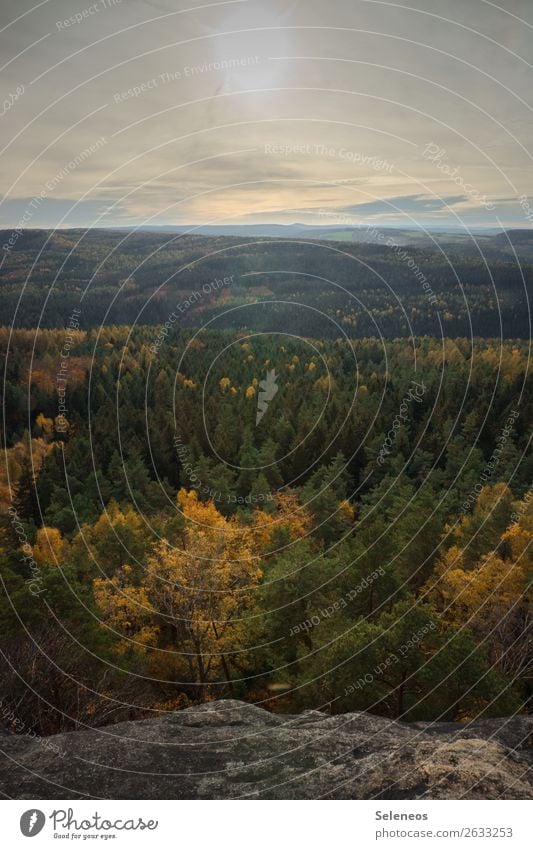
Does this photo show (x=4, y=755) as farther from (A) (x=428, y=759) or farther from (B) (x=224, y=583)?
(B) (x=224, y=583)

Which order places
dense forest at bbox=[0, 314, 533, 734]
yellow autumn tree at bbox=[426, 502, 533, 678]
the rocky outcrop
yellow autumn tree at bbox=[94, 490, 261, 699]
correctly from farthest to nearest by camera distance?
yellow autumn tree at bbox=[94, 490, 261, 699]
yellow autumn tree at bbox=[426, 502, 533, 678]
dense forest at bbox=[0, 314, 533, 734]
the rocky outcrop

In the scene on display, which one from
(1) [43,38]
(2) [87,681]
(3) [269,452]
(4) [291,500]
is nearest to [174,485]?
(3) [269,452]

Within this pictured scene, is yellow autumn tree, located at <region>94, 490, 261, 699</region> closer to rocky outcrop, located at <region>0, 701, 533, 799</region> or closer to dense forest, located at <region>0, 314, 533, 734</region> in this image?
dense forest, located at <region>0, 314, 533, 734</region>

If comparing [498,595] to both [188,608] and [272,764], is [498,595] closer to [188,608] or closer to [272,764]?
[188,608]

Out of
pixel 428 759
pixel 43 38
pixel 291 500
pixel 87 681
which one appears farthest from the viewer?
pixel 291 500

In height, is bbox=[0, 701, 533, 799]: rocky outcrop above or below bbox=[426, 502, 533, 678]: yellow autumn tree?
above

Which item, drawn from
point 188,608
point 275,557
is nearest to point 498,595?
point 275,557

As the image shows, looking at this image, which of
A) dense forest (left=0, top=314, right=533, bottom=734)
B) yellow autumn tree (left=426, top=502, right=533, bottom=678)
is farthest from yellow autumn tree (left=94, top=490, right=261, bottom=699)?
yellow autumn tree (left=426, top=502, right=533, bottom=678)
